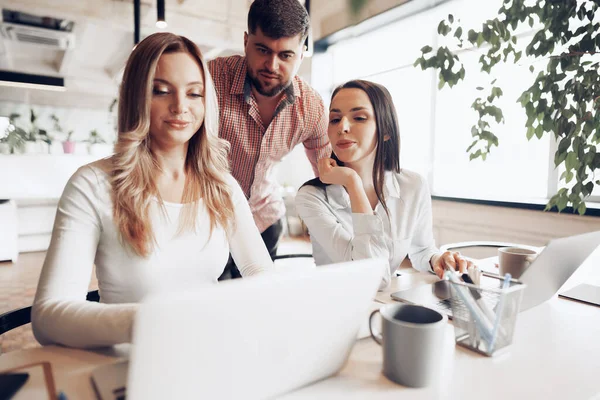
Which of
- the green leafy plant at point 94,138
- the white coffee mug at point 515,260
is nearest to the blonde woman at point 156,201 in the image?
the white coffee mug at point 515,260

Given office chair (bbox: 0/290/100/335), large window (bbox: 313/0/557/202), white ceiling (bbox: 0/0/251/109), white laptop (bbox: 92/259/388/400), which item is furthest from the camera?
white ceiling (bbox: 0/0/251/109)

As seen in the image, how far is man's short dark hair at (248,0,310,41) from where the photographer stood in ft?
5.15

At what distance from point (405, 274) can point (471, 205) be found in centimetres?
256

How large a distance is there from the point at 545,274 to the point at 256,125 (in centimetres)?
135

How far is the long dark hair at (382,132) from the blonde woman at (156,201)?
50 centimetres

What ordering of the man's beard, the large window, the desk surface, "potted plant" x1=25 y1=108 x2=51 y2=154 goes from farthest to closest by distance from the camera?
1. "potted plant" x1=25 y1=108 x2=51 y2=154
2. the large window
3. the man's beard
4. the desk surface

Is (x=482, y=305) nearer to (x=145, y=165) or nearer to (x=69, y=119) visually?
(x=145, y=165)

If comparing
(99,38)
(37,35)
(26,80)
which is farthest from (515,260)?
(26,80)

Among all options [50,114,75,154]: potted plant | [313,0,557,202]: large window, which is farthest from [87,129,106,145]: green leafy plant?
[313,0,557,202]: large window

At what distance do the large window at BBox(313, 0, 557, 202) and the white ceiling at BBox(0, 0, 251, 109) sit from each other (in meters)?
1.42

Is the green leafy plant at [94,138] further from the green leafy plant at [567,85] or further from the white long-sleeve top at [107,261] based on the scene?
the green leafy plant at [567,85]

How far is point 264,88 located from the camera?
1.79 meters

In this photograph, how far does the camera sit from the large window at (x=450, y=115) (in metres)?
3.33

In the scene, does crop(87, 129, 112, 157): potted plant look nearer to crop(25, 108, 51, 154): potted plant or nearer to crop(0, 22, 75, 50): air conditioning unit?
crop(25, 108, 51, 154): potted plant
